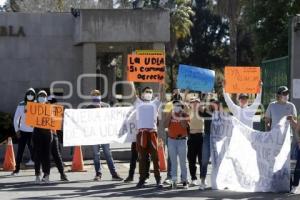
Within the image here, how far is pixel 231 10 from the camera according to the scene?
46625 mm

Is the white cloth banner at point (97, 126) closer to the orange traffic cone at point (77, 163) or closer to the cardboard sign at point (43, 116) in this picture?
the cardboard sign at point (43, 116)

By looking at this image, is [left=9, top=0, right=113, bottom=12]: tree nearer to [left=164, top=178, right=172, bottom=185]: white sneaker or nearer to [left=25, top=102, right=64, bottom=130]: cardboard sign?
[left=25, top=102, right=64, bottom=130]: cardboard sign

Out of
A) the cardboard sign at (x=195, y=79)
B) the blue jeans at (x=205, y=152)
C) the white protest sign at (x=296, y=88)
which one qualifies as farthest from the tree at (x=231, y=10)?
the blue jeans at (x=205, y=152)

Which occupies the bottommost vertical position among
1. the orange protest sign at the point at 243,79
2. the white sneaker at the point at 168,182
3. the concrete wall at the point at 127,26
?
the white sneaker at the point at 168,182

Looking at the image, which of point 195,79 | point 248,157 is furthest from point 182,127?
point 195,79

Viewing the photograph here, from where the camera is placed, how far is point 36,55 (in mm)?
20781

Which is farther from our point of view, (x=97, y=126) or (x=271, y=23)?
(x=271, y=23)

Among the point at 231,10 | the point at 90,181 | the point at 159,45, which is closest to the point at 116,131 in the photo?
the point at 90,181

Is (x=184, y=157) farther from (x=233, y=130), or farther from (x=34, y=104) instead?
(x=34, y=104)

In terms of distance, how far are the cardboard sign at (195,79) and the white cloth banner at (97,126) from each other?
1304mm

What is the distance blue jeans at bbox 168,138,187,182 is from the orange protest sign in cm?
296

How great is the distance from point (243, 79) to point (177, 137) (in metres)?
3.25

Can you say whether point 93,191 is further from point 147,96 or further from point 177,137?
point 147,96

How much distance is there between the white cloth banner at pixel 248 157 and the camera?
1245 centimetres
